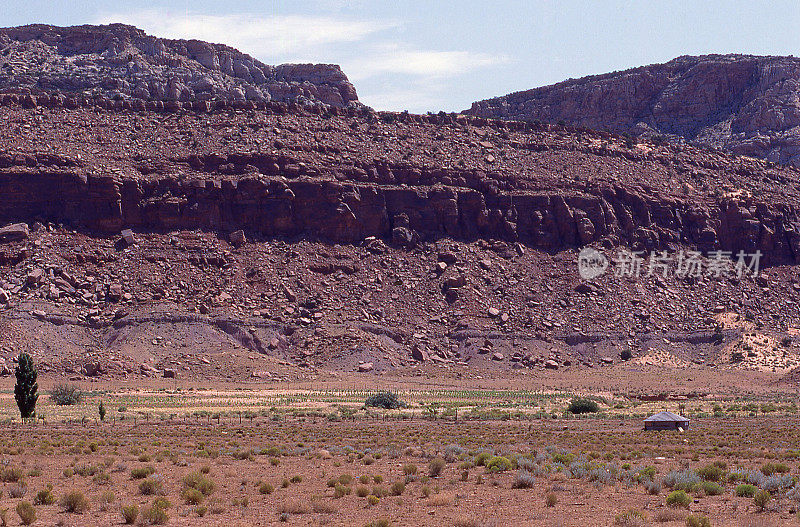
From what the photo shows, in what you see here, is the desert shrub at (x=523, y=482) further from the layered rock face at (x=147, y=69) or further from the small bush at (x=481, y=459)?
the layered rock face at (x=147, y=69)

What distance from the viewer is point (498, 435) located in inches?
1505

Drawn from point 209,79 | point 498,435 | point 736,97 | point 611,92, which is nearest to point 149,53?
point 209,79

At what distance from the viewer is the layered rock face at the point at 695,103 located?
137 metres

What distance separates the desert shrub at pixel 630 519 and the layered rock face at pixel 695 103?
398ft

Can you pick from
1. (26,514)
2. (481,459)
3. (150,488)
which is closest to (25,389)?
(150,488)

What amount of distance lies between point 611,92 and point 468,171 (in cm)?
7342

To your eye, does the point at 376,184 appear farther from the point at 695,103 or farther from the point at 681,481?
the point at 695,103

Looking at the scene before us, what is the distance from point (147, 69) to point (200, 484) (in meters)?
110

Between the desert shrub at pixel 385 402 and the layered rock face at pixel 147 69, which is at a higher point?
the layered rock face at pixel 147 69

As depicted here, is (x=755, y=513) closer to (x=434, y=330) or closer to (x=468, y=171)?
(x=434, y=330)

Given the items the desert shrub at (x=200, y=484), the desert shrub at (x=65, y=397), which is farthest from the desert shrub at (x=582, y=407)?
the desert shrub at (x=200, y=484)

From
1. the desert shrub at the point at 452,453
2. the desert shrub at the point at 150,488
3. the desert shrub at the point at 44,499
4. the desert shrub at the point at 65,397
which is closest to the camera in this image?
the desert shrub at the point at 44,499

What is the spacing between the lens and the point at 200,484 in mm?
23078

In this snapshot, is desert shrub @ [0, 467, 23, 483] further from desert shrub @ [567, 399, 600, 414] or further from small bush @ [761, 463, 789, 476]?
desert shrub @ [567, 399, 600, 414]
